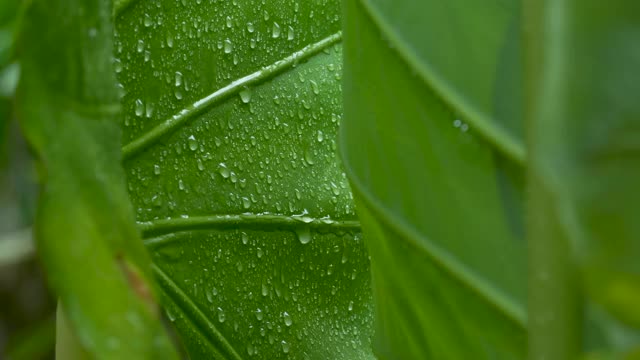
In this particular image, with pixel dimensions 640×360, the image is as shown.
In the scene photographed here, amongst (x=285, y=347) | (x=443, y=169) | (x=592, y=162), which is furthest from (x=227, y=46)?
(x=592, y=162)

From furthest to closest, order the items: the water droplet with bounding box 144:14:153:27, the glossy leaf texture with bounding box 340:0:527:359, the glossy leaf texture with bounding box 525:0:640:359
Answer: the water droplet with bounding box 144:14:153:27 < the glossy leaf texture with bounding box 340:0:527:359 < the glossy leaf texture with bounding box 525:0:640:359

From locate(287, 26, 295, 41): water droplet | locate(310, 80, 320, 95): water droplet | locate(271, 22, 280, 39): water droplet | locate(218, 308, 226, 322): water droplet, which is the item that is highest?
locate(271, 22, 280, 39): water droplet

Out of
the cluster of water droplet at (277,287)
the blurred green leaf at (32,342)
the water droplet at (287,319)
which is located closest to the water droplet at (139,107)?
the cluster of water droplet at (277,287)

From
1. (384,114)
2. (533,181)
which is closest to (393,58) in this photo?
(384,114)

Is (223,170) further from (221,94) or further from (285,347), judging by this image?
(285,347)

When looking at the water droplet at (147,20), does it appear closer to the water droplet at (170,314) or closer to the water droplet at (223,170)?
the water droplet at (223,170)

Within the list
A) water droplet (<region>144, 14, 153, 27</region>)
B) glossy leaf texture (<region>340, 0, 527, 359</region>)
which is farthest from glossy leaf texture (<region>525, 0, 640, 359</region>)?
water droplet (<region>144, 14, 153, 27</region>)

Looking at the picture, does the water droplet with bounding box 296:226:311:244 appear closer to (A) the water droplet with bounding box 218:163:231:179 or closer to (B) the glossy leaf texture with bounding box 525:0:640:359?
(A) the water droplet with bounding box 218:163:231:179
